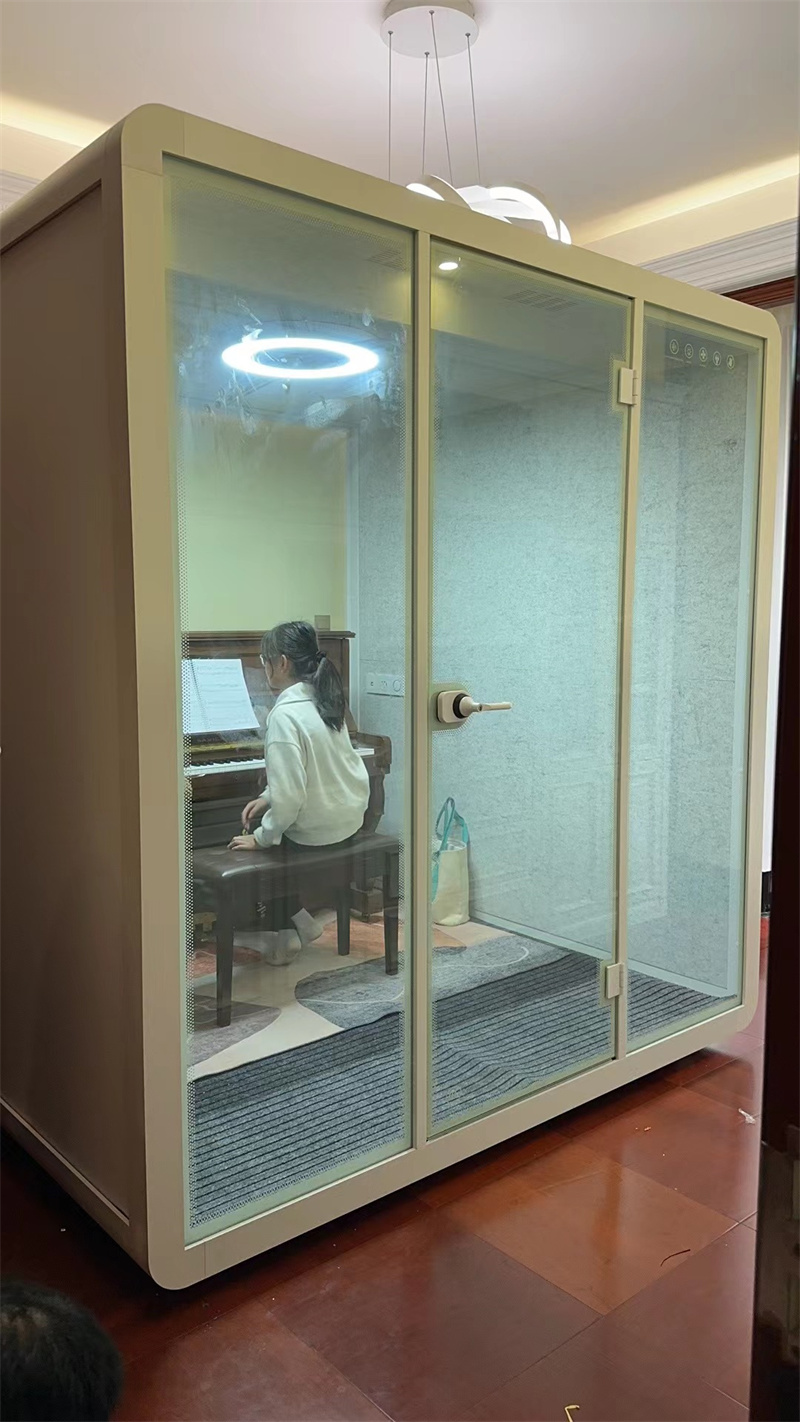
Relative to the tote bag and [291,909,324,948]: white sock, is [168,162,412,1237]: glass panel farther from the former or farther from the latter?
the tote bag

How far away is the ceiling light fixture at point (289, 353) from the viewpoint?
1914 millimetres

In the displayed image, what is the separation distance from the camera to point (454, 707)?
7.47ft

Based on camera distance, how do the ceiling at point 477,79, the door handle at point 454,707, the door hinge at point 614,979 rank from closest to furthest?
the door handle at point 454,707, the door hinge at point 614,979, the ceiling at point 477,79

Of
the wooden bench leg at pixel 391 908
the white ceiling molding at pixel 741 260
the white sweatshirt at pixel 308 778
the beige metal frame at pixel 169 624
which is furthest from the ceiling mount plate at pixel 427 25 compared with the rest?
the wooden bench leg at pixel 391 908

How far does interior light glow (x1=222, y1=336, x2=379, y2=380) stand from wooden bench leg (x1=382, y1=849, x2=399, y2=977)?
38.3 inches

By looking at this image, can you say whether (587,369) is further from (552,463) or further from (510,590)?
(510,590)

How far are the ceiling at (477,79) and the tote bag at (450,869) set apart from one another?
210 cm

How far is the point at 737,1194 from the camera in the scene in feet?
7.50

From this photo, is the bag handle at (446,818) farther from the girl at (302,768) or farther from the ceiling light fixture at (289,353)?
the ceiling light fixture at (289,353)

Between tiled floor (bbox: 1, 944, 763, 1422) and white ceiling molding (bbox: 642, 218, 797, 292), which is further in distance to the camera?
white ceiling molding (bbox: 642, 218, 797, 292)

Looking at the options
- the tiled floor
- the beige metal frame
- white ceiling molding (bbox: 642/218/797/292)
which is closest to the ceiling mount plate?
the beige metal frame

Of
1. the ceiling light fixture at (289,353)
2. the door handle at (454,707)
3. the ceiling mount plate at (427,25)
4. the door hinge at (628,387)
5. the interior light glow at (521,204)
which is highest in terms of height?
the ceiling mount plate at (427,25)

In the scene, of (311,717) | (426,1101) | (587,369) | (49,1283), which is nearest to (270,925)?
(311,717)

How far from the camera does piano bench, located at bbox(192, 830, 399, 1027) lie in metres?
1.97
